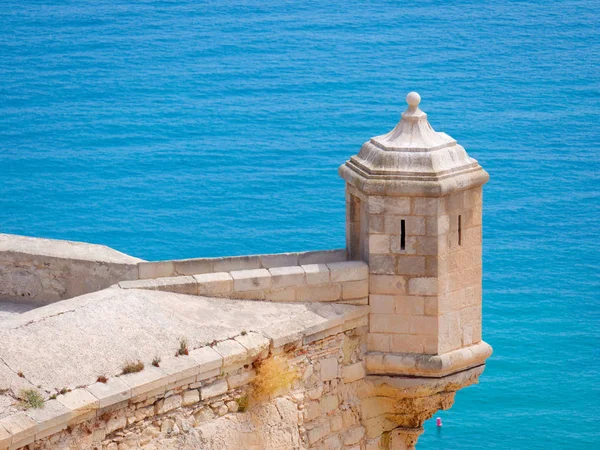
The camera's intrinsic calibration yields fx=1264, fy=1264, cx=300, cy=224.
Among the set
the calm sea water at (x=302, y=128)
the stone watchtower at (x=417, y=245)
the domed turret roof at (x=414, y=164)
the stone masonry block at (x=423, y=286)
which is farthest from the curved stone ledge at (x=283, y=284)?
the calm sea water at (x=302, y=128)

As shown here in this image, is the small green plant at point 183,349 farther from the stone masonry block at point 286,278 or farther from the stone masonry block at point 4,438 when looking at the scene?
the stone masonry block at point 4,438

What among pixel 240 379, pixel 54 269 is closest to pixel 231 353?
pixel 240 379

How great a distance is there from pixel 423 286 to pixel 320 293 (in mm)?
891

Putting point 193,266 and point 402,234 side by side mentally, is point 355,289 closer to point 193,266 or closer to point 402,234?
point 402,234

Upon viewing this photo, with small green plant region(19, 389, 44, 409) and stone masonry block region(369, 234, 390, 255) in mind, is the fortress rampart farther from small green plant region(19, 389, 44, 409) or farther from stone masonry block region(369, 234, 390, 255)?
small green plant region(19, 389, 44, 409)

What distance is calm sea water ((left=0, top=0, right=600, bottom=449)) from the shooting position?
25391 mm

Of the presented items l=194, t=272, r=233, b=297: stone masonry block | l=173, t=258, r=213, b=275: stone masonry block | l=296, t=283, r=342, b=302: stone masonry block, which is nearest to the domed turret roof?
l=296, t=283, r=342, b=302: stone masonry block

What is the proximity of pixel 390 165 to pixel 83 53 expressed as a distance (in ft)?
83.2

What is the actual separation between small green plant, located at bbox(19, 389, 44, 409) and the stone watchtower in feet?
10.8

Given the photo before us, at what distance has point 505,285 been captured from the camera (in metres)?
25.2

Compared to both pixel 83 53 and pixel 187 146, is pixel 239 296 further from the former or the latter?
pixel 83 53

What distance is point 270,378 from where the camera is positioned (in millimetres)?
10289

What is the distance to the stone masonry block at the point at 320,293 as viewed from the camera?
35.8 ft

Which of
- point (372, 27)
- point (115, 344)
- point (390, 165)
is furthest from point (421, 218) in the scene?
point (372, 27)
